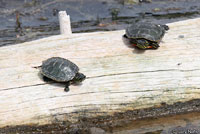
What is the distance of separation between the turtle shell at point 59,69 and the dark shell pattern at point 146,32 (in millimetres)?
1309

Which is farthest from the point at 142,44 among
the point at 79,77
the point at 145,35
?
the point at 79,77

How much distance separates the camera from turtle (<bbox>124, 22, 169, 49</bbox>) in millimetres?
4996

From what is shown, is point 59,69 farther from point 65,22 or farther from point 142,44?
point 65,22

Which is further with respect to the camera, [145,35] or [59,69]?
[145,35]

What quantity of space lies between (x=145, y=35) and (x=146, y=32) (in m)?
0.11

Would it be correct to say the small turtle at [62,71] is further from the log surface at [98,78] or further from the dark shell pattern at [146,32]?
the dark shell pattern at [146,32]

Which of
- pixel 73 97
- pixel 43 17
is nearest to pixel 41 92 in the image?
pixel 73 97

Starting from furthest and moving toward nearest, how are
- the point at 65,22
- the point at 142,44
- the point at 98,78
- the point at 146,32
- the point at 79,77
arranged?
the point at 65,22
the point at 146,32
the point at 142,44
the point at 98,78
the point at 79,77

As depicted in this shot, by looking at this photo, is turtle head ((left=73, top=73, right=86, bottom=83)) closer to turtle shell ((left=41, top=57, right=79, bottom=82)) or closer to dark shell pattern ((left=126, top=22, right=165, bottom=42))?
turtle shell ((left=41, top=57, right=79, bottom=82))

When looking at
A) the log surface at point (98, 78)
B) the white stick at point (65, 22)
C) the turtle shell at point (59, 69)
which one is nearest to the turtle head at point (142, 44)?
the log surface at point (98, 78)

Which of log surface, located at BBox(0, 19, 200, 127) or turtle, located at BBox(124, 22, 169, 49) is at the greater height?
turtle, located at BBox(124, 22, 169, 49)

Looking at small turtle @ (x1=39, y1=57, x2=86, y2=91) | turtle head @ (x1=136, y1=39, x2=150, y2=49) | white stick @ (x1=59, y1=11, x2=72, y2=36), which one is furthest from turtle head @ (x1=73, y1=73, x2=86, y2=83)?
white stick @ (x1=59, y1=11, x2=72, y2=36)

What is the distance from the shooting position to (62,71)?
445 centimetres

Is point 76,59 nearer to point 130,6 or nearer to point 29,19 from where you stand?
point 29,19
